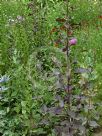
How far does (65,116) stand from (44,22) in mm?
2148

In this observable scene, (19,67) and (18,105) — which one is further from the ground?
(19,67)

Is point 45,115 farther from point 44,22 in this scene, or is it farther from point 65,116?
point 44,22

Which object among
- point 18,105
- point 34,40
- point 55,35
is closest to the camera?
point 18,105

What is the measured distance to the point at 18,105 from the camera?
13.8 feet

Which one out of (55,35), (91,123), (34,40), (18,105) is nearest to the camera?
(91,123)

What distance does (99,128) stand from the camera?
425cm

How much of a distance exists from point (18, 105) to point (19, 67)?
18.7 inches

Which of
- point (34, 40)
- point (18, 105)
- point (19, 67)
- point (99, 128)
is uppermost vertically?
point (34, 40)

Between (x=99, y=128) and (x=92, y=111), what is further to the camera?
(x=99, y=128)

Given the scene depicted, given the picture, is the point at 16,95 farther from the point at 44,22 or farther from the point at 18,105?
the point at 44,22

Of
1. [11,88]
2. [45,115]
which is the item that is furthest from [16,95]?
[45,115]

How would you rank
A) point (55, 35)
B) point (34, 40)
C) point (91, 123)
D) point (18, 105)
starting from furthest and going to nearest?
point (55, 35), point (34, 40), point (18, 105), point (91, 123)

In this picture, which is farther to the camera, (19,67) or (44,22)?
(44,22)

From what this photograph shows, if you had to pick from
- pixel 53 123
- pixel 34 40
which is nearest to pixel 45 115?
pixel 53 123
